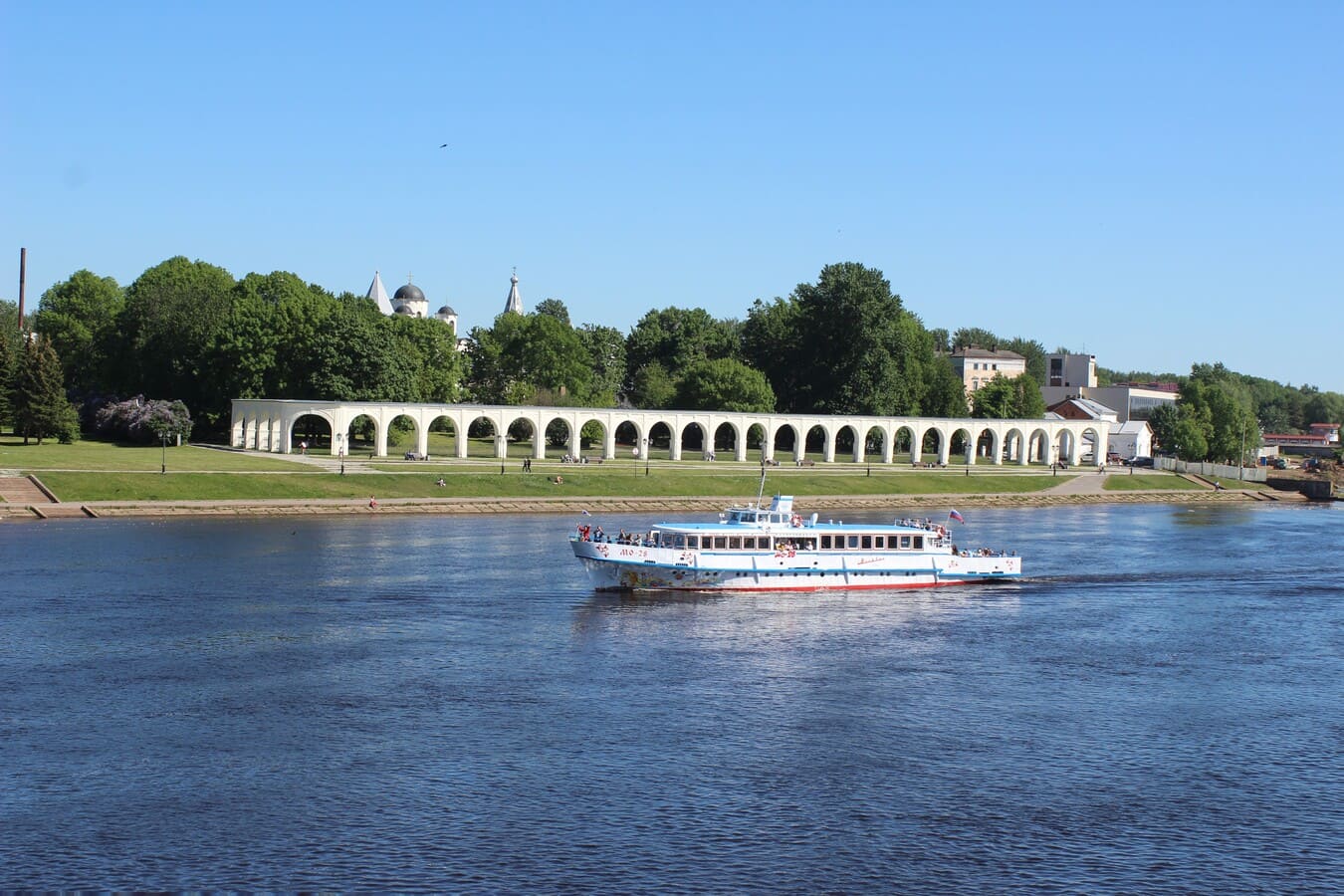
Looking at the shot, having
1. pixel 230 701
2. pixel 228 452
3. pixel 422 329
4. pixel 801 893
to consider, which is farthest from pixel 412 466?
pixel 801 893

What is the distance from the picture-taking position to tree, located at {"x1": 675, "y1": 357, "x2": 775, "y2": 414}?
540 feet

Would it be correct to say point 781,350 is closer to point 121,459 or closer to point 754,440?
point 754,440

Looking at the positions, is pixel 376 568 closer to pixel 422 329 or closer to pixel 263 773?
pixel 263 773

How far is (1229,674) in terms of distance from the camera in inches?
2078

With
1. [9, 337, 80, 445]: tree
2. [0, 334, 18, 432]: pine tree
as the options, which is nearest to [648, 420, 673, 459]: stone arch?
[9, 337, 80, 445]: tree

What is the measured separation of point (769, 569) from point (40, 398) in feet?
244

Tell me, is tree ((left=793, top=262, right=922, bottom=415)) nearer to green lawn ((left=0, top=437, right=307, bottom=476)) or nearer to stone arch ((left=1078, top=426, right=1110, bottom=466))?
stone arch ((left=1078, top=426, right=1110, bottom=466))

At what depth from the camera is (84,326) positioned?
16700 cm

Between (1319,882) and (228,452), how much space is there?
101246 mm

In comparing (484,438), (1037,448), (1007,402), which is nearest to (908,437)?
(1037,448)

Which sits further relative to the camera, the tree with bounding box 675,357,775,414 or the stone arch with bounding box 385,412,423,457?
the tree with bounding box 675,357,775,414

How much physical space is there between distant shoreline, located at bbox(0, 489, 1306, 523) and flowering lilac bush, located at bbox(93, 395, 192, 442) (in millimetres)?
31220

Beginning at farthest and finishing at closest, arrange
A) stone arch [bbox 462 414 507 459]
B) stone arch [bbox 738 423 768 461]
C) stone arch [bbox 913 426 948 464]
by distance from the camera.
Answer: stone arch [bbox 913 426 948 464]
stone arch [bbox 738 423 768 461]
stone arch [bbox 462 414 507 459]

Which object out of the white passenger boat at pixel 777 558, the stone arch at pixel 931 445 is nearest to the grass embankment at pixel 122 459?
the white passenger boat at pixel 777 558
